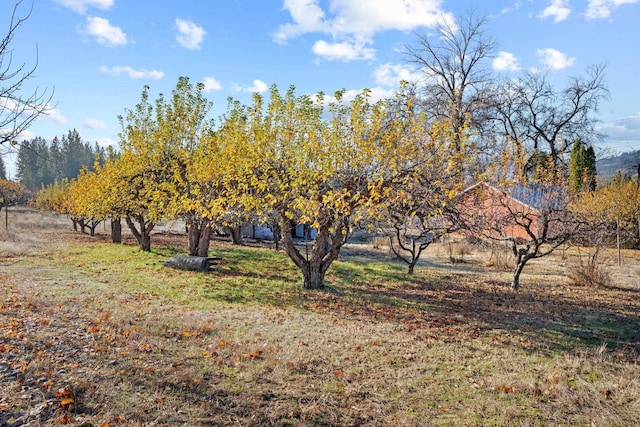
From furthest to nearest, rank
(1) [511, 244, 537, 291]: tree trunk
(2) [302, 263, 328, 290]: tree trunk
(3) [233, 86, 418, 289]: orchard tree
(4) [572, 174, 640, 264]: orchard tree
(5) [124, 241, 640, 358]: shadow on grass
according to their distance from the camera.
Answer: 1. (4) [572, 174, 640, 264]: orchard tree
2. (1) [511, 244, 537, 291]: tree trunk
3. (2) [302, 263, 328, 290]: tree trunk
4. (3) [233, 86, 418, 289]: orchard tree
5. (5) [124, 241, 640, 358]: shadow on grass

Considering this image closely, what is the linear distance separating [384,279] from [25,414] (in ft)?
40.4

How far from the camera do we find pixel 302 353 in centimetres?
673

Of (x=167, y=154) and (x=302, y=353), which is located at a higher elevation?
(x=167, y=154)

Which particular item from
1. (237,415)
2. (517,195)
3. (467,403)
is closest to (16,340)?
(237,415)

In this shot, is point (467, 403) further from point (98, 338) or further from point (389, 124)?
point (389, 124)

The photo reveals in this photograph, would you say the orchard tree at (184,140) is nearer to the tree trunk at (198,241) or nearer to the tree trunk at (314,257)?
the tree trunk at (198,241)

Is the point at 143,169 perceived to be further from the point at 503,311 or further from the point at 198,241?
the point at 503,311

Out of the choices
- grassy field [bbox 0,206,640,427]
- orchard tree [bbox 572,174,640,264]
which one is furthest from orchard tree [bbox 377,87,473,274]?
orchard tree [bbox 572,174,640,264]

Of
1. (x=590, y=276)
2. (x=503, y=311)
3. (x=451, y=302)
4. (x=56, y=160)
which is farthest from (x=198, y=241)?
(x=56, y=160)

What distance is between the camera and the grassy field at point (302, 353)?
4.73 m

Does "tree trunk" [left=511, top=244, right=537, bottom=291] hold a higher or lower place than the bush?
higher

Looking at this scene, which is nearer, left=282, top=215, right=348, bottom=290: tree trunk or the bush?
left=282, top=215, right=348, bottom=290: tree trunk

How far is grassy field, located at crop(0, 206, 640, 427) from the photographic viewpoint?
15.5 feet

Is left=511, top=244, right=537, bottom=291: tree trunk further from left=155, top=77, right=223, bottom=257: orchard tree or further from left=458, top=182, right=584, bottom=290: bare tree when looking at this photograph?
left=155, top=77, right=223, bottom=257: orchard tree
